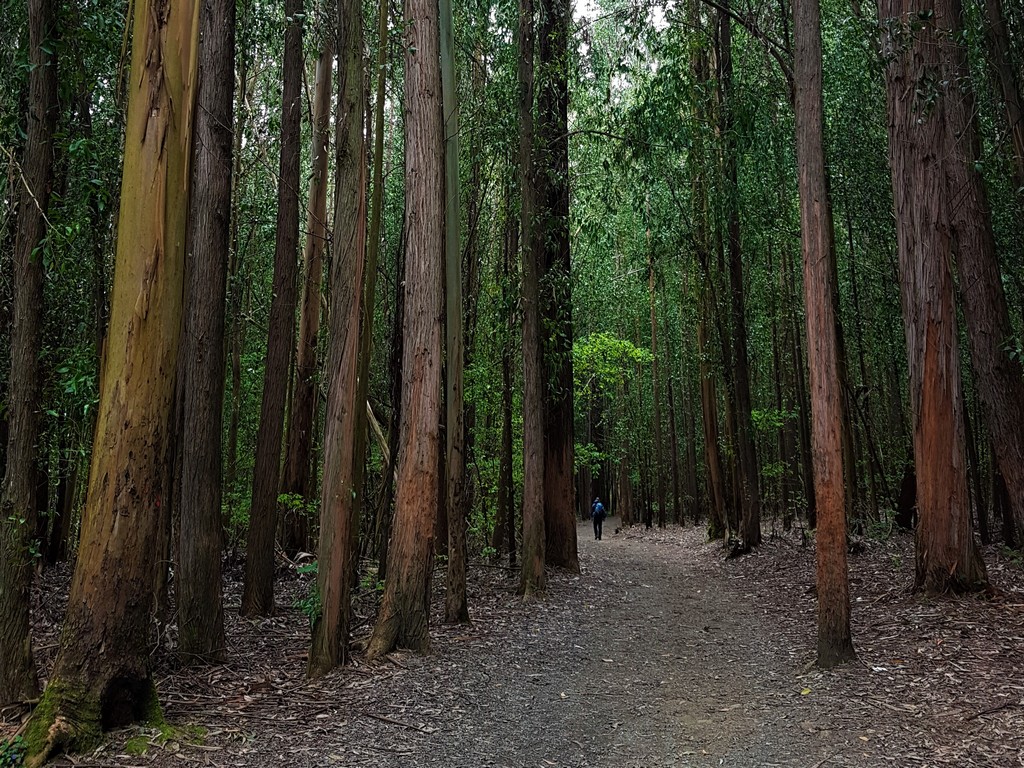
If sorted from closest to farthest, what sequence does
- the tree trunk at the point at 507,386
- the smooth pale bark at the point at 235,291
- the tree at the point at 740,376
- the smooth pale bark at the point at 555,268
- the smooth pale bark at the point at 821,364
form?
the smooth pale bark at the point at 821,364
the smooth pale bark at the point at 555,268
the tree trunk at the point at 507,386
the smooth pale bark at the point at 235,291
the tree at the point at 740,376

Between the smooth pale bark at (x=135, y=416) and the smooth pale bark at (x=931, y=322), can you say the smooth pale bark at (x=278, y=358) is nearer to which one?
the smooth pale bark at (x=135, y=416)

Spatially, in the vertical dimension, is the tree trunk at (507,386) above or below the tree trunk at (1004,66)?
below

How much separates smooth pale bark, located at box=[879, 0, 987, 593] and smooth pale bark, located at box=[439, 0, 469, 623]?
4849 mm

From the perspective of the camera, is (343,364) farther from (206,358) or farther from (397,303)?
(397,303)

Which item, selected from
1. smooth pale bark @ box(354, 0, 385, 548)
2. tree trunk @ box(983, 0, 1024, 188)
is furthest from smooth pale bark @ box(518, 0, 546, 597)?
tree trunk @ box(983, 0, 1024, 188)

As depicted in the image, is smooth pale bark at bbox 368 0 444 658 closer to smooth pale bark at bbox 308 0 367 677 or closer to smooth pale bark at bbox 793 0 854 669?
smooth pale bark at bbox 308 0 367 677

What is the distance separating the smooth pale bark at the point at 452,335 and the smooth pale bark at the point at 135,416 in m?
3.78

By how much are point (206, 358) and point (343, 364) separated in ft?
5.02

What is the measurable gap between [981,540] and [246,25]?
1466cm

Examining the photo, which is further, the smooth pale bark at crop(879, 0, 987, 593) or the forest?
the smooth pale bark at crop(879, 0, 987, 593)

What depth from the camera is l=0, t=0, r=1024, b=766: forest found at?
190 inches

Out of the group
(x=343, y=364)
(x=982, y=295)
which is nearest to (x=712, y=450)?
(x=982, y=295)

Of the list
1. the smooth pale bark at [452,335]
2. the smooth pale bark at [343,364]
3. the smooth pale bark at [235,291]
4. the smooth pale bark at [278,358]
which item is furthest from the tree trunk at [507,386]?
the smooth pale bark at [343,364]

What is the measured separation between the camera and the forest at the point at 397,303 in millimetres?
4816
